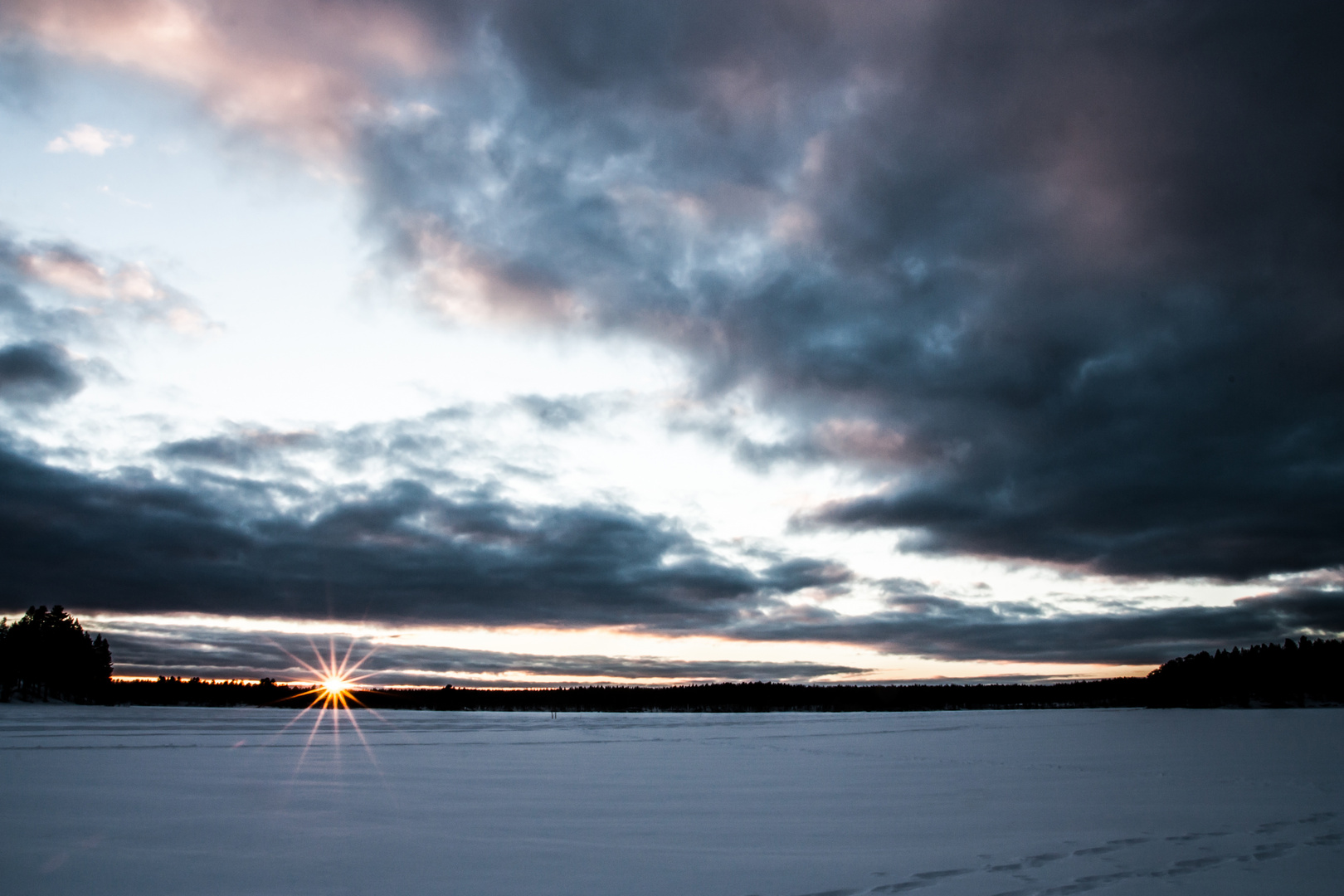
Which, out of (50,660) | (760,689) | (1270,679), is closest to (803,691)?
(760,689)

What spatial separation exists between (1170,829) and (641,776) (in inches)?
577

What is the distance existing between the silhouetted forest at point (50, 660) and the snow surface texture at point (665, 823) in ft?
288

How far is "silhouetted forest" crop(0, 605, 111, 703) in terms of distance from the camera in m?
98.3

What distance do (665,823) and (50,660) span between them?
12317cm

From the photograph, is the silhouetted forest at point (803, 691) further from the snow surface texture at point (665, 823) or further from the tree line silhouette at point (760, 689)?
the snow surface texture at point (665, 823)

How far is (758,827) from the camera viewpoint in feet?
48.2

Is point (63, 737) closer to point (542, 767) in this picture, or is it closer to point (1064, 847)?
point (542, 767)

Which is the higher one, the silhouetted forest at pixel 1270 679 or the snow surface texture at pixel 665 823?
the snow surface texture at pixel 665 823

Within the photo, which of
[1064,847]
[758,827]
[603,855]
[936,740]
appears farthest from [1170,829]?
[936,740]

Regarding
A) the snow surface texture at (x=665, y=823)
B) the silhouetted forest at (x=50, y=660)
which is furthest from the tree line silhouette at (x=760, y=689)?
the snow surface texture at (x=665, y=823)

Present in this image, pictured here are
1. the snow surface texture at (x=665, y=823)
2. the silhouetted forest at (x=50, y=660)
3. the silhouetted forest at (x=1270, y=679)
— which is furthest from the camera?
the silhouetted forest at (x=1270, y=679)

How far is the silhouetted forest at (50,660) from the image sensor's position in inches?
3871

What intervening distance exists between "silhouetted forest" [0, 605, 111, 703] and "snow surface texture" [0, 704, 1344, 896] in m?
87.9

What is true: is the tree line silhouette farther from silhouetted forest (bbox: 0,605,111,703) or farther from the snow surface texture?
the snow surface texture
